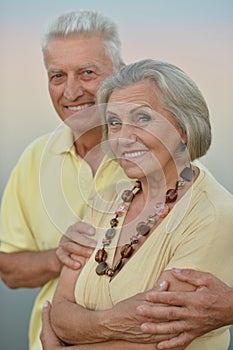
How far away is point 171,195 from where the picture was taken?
211cm

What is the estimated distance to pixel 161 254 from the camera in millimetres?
2051

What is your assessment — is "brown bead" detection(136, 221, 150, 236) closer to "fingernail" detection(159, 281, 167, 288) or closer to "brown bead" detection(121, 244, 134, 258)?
"brown bead" detection(121, 244, 134, 258)

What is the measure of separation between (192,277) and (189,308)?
0.27 feet

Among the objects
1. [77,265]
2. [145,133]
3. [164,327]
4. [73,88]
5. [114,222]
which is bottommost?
[164,327]

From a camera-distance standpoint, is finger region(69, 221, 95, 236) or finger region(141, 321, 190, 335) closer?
finger region(141, 321, 190, 335)

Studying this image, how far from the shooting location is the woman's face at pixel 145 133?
2.07m

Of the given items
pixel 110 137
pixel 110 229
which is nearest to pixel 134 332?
pixel 110 229

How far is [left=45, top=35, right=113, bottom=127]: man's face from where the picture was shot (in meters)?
2.53

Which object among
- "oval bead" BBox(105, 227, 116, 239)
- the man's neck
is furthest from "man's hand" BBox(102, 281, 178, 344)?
the man's neck

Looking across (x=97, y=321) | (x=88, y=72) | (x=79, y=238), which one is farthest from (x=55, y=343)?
(x=88, y=72)

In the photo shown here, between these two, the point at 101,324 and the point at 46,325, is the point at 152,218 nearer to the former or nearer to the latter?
the point at 101,324

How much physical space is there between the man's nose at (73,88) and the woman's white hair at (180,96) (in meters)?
0.44

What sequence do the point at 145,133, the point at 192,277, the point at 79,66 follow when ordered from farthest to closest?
1. the point at 79,66
2. the point at 145,133
3. the point at 192,277

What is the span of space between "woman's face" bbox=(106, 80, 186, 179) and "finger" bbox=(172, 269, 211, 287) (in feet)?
0.95
